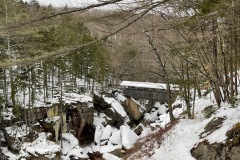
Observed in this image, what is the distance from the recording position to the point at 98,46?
3038 cm

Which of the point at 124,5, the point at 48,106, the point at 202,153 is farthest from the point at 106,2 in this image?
the point at 48,106

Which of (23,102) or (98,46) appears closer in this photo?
(23,102)

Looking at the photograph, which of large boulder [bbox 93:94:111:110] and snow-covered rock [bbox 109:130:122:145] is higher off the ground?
large boulder [bbox 93:94:111:110]

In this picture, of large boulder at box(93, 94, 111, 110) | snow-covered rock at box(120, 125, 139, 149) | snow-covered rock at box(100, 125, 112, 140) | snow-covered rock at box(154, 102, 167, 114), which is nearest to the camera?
snow-covered rock at box(120, 125, 139, 149)

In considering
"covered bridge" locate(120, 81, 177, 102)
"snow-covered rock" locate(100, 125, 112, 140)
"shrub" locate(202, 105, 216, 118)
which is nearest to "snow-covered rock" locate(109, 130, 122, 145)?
"snow-covered rock" locate(100, 125, 112, 140)

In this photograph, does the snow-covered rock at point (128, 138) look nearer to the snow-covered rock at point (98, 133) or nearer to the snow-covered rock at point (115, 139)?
the snow-covered rock at point (115, 139)

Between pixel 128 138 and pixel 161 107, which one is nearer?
pixel 128 138

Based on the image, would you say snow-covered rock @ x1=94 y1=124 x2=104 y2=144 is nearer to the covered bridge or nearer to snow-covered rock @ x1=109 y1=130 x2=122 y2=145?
snow-covered rock @ x1=109 y1=130 x2=122 y2=145

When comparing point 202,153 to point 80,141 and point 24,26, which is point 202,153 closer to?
point 24,26

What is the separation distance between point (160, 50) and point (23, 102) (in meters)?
12.7

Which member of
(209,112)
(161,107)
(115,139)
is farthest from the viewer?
(161,107)

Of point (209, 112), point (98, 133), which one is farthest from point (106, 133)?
point (209, 112)

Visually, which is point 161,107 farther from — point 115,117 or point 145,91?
point 115,117

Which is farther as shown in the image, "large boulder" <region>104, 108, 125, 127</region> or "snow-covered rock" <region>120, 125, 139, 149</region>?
"large boulder" <region>104, 108, 125, 127</region>
